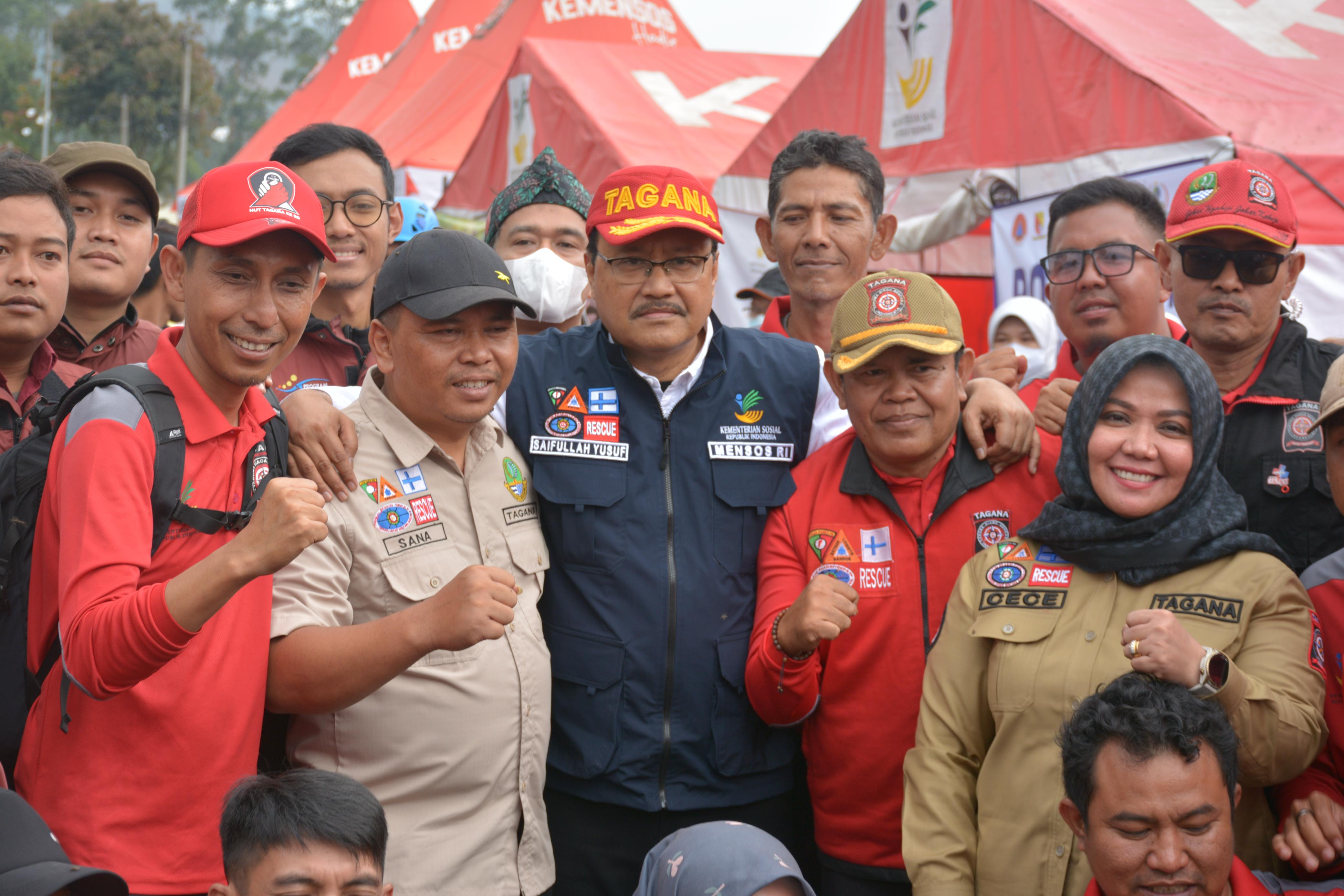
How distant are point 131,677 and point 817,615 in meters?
1.54

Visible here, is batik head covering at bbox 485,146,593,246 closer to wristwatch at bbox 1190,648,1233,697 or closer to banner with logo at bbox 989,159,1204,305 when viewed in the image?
wristwatch at bbox 1190,648,1233,697

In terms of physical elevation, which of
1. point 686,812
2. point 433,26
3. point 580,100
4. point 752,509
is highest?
point 433,26

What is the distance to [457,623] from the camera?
2467mm

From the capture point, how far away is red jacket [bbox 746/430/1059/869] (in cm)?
307

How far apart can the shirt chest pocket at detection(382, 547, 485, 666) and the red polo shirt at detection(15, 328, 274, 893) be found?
335mm

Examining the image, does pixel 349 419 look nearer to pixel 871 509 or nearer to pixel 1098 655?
pixel 871 509

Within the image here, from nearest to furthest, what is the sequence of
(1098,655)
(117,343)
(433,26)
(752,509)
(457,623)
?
(457,623) → (1098,655) → (752,509) → (117,343) → (433,26)

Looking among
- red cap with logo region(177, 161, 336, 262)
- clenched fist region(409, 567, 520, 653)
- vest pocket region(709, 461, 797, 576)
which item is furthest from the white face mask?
clenched fist region(409, 567, 520, 653)

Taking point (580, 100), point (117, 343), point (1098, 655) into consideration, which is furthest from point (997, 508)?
point (580, 100)

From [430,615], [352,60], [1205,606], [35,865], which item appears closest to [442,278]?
[430,615]

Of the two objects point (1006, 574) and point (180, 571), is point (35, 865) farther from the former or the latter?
point (1006, 574)

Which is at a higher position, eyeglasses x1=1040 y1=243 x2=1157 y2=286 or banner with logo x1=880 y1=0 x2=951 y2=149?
banner with logo x1=880 y1=0 x2=951 y2=149

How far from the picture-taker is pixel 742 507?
3.34 m

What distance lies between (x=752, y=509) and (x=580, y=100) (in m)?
10.9
